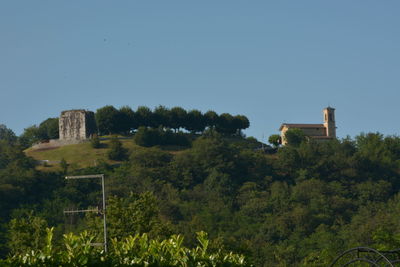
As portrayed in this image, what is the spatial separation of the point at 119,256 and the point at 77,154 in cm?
9550

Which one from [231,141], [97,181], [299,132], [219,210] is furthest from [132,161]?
[299,132]

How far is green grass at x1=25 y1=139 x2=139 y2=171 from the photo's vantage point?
108 meters

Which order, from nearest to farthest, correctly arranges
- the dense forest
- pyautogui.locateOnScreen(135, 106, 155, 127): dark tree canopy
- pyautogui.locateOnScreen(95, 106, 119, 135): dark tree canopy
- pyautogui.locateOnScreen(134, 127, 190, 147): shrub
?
the dense forest, pyautogui.locateOnScreen(134, 127, 190, 147): shrub, pyautogui.locateOnScreen(95, 106, 119, 135): dark tree canopy, pyautogui.locateOnScreen(135, 106, 155, 127): dark tree canopy

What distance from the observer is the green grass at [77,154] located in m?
108

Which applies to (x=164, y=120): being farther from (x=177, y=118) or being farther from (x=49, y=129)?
(x=49, y=129)

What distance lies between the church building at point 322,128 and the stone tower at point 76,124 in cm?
3396

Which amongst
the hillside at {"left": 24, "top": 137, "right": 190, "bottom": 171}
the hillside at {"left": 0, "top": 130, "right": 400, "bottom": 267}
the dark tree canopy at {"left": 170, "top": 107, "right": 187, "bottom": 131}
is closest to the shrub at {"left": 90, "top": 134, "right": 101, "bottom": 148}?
the hillside at {"left": 24, "top": 137, "right": 190, "bottom": 171}

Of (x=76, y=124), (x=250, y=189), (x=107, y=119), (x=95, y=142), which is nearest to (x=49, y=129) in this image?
(x=76, y=124)

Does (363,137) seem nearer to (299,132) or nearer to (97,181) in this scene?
(299,132)

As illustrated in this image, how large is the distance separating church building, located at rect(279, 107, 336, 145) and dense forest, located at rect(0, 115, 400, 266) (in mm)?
7232

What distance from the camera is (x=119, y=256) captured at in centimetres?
1777

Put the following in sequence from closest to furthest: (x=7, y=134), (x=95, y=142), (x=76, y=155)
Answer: (x=76, y=155) → (x=95, y=142) → (x=7, y=134)

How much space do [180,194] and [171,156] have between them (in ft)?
34.9

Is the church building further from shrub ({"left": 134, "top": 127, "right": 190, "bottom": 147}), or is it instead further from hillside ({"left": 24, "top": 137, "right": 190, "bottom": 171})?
hillside ({"left": 24, "top": 137, "right": 190, "bottom": 171})
